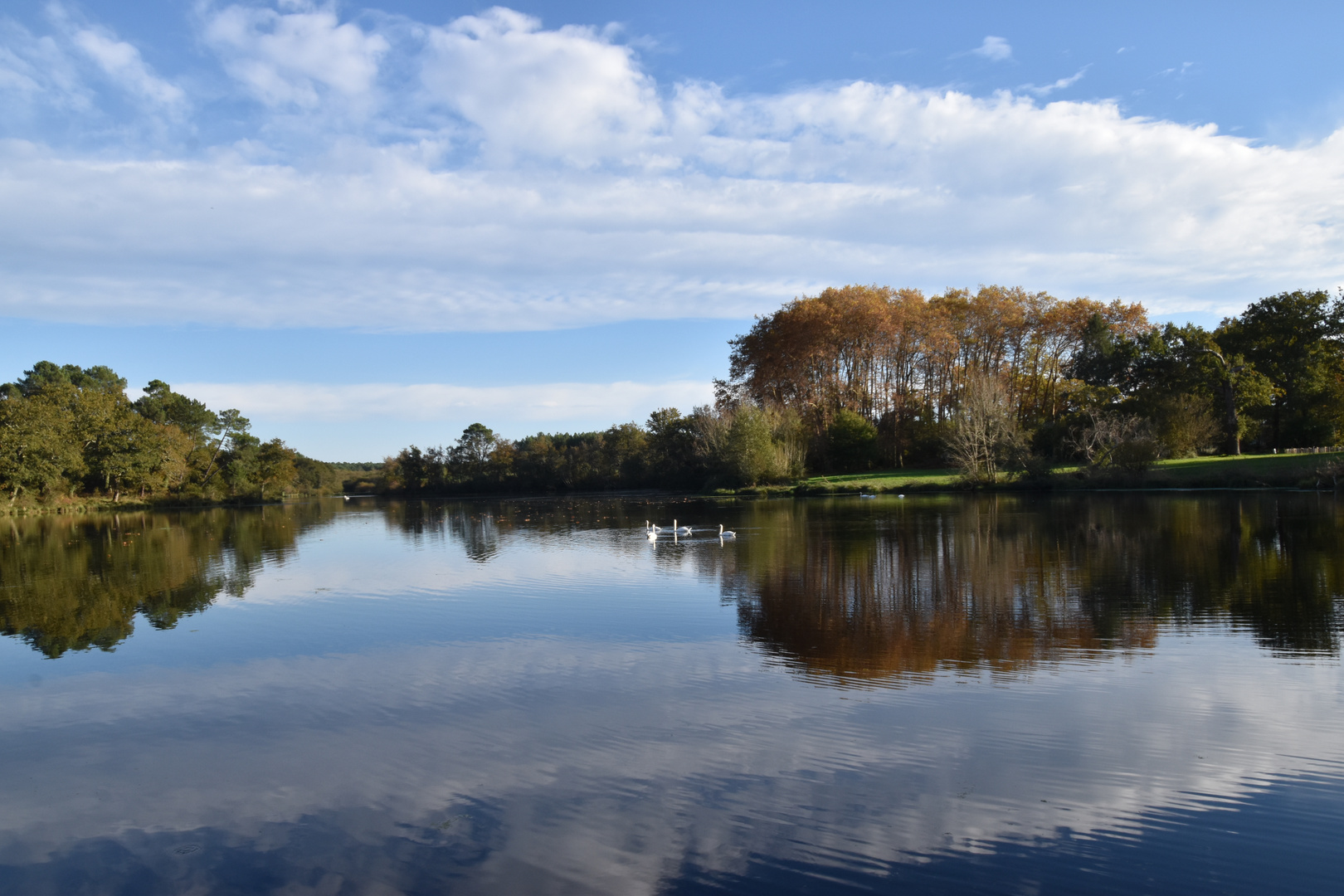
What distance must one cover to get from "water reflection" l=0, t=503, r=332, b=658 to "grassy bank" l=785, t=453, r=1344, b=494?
112ft

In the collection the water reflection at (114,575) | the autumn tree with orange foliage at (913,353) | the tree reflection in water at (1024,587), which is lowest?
the water reflection at (114,575)

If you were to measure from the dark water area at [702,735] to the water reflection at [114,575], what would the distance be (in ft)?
0.75

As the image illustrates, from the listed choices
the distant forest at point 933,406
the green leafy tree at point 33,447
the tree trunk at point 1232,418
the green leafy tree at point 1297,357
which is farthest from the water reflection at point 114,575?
the green leafy tree at point 1297,357

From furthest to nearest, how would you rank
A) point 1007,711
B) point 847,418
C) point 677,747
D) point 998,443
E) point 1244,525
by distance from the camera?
point 847,418 → point 998,443 → point 1244,525 → point 1007,711 → point 677,747

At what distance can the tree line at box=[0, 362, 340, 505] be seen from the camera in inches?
2239

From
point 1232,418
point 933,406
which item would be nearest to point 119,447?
point 933,406

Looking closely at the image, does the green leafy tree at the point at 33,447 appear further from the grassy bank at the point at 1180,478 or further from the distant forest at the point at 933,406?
the grassy bank at the point at 1180,478

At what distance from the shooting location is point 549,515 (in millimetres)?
45594

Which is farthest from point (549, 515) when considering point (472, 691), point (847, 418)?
point (472, 691)

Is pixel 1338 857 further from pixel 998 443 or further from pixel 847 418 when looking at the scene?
pixel 847 418

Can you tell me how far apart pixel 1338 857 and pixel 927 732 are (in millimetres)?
2824

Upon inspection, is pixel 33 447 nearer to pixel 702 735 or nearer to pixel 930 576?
pixel 930 576

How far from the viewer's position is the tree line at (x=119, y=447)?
5688cm

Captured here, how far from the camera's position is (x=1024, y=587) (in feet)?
46.7
